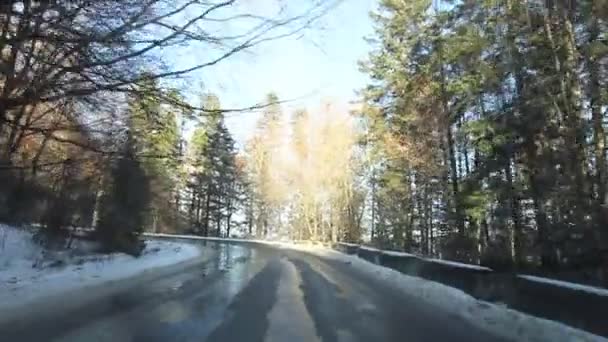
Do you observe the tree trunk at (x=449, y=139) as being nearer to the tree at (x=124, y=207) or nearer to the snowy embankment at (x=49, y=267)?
the snowy embankment at (x=49, y=267)

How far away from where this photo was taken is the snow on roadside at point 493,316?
895 centimetres

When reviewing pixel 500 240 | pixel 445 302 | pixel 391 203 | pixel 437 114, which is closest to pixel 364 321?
pixel 445 302

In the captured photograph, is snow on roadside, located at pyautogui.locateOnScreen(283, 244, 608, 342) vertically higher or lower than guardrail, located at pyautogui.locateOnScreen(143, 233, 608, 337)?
lower

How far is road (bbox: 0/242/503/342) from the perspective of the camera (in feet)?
28.3

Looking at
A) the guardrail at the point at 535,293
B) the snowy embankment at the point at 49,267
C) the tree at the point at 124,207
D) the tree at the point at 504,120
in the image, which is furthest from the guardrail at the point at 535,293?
the tree at the point at 124,207

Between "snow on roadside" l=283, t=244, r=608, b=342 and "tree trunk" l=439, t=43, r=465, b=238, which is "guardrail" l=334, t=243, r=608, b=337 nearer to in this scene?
"snow on roadside" l=283, t=244, r=608, b=342

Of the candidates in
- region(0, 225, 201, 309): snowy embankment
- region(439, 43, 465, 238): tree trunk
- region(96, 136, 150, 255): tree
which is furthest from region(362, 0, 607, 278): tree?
region(96, 136, 150, 255): tree

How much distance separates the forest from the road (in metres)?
2.52

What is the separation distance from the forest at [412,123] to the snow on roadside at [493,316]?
262 centimetres

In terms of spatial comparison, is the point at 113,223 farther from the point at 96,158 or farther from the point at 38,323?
the point at 38,323

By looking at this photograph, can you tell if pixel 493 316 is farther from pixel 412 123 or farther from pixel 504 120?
pixel 412 123

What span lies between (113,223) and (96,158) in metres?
13.2

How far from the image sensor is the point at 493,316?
36.9 ft

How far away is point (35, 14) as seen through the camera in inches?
258
